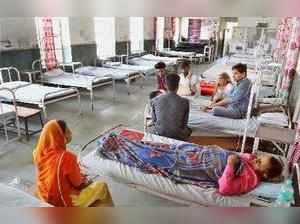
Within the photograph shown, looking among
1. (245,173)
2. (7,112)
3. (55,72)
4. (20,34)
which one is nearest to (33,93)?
(7,112)

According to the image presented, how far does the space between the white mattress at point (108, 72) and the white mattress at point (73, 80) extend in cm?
33

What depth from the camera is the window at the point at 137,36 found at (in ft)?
29.1

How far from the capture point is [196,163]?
243 centimetres

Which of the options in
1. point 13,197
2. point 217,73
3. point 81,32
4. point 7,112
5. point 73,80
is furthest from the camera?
point 81,32

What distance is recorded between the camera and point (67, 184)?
6.44ft

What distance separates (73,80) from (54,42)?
128cm

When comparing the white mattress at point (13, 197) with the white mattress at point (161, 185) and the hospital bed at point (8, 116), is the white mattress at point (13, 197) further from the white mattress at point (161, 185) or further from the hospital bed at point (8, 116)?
the hospital bed at point (8, 116)

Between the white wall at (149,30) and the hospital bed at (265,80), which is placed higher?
the white wall at (149,30)

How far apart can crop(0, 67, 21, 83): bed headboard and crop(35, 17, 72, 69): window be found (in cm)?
68

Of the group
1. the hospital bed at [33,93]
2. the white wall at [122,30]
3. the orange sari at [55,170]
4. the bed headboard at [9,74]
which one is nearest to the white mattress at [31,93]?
the hospital bed at [33,93]

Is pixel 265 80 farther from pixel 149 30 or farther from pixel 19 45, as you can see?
pixel 149 30

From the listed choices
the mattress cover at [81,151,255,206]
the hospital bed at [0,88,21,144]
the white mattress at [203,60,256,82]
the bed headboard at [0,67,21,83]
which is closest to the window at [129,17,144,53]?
the white mattress at [203,60,256,82]

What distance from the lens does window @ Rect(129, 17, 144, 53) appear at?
29.1 feet
